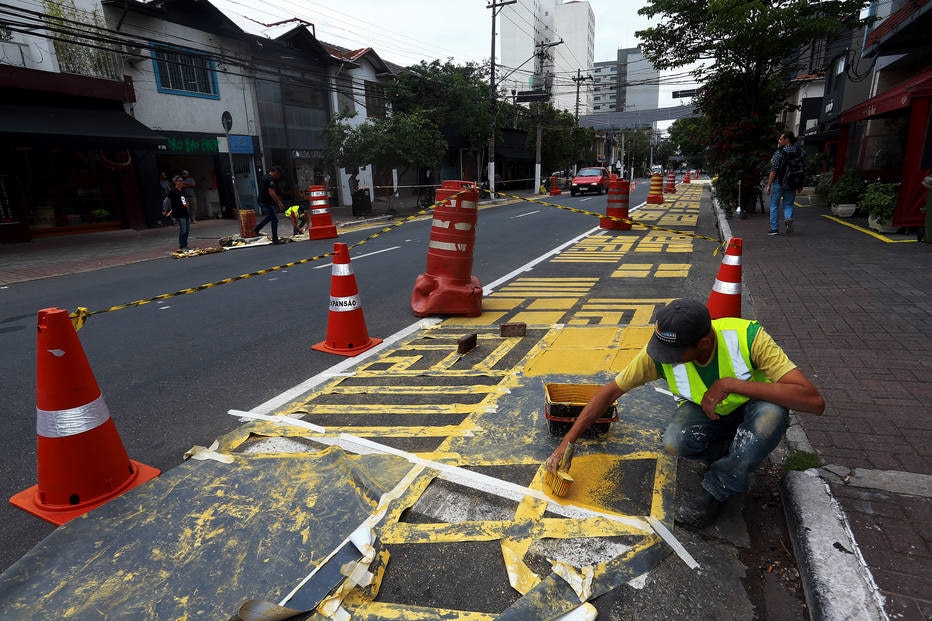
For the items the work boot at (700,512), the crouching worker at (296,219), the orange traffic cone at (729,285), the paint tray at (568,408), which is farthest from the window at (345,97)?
the work boot at (700,512)

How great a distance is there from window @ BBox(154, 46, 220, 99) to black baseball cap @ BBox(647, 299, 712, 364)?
20.8 meters

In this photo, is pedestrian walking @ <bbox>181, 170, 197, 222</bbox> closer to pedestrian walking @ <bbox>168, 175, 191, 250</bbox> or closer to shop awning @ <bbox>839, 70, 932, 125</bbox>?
pedestrian walking @ <bbox>168, 175, 191, 250</bbox>

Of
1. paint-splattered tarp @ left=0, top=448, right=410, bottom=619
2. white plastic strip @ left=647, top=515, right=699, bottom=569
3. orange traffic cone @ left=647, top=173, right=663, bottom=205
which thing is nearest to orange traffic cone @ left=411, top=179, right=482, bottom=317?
paint-splattered tarp @ left=0, top=448, right=410, bottom=619

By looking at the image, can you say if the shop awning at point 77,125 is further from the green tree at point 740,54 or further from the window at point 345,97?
the green tree at point 740,54

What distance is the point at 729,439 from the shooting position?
286cm

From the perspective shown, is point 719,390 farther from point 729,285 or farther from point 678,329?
point 729,285

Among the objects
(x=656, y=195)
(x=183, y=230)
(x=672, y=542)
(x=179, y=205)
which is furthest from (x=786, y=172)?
(x=656, y=195)

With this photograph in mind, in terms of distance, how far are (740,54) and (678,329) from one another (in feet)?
51.0

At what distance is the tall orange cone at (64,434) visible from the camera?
2844 millimetres

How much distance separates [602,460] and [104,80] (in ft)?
65.0

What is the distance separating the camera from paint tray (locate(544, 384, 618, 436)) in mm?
3338

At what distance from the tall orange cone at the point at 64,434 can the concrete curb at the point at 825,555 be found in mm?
3384

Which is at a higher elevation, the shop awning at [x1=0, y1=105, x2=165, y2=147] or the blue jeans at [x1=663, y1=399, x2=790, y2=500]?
the shop awning at [x1=0, y1=105, x2=165, y2=147]

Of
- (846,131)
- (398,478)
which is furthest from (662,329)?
(846,131)
